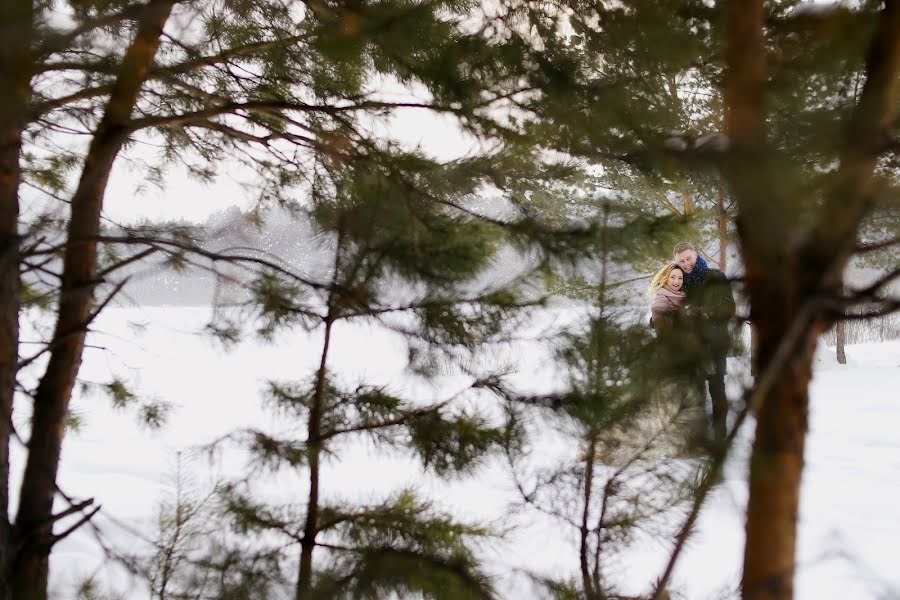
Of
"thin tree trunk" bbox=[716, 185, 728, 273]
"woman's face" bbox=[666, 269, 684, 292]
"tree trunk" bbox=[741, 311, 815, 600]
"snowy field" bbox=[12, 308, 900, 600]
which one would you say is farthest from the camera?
"woman's face" bbox=[666, 269, 684, 292]

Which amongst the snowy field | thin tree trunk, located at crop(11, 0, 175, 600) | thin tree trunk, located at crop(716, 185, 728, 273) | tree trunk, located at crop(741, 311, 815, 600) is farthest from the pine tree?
tree trunk, located at crop(741, 311, 815, 600)

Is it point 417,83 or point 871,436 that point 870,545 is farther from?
point 417,83

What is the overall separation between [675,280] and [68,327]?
1848mm

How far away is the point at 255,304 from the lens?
2094 mm

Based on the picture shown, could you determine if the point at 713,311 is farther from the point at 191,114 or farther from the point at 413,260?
the point at 191,114

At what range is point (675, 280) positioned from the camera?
2238 mm

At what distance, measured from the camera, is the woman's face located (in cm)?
218

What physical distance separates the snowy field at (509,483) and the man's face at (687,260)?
0.56m

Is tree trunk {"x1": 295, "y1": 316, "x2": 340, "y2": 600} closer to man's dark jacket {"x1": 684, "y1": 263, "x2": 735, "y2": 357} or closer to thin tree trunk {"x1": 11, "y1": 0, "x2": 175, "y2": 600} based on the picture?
thin tree trunk {"x1": 11, "y1": 0, "x2": 175, "y2": 600}

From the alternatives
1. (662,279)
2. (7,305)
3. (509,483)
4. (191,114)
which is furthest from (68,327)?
(509,483)

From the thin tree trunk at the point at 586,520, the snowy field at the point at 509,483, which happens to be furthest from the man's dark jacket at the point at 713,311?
the thin tree trunk at the point at 586,520

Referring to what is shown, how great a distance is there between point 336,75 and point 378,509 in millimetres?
1454

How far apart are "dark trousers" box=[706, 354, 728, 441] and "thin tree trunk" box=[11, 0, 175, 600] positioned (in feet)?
5.03

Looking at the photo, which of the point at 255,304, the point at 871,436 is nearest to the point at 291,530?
the point at 255,304
